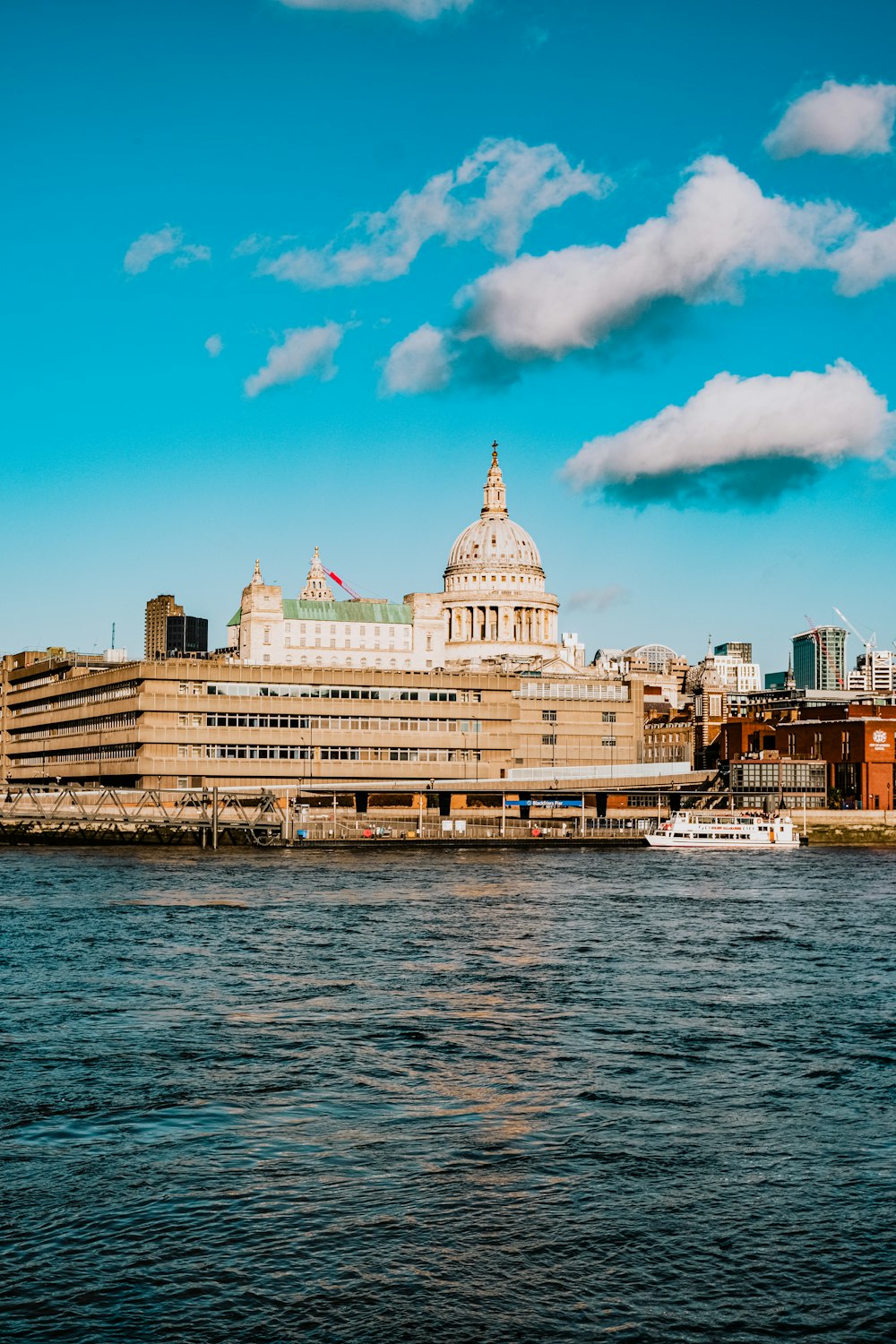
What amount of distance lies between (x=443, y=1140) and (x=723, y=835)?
141354 millimetres

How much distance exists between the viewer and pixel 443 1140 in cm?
3538

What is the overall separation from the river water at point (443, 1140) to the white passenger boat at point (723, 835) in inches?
3887

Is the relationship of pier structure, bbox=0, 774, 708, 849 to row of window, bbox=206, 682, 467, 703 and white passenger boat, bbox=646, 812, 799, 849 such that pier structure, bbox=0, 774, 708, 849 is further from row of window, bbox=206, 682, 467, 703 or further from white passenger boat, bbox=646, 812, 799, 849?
row of window, bbox=206, 682, 467, 703

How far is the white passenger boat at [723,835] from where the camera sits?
560ft

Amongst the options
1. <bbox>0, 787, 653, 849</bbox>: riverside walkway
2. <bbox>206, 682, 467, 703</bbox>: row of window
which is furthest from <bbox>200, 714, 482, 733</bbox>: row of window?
<bbox>0, 787, 653, 849</bbox>: riverside walkway

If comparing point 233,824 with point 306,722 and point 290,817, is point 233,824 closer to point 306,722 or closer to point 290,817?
point 290,817

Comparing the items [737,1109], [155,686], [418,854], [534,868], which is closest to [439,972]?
[737,1109]

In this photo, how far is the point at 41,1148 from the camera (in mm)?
34469

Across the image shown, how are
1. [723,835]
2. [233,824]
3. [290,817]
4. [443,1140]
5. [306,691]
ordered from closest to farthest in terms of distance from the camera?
[443,1140] < [290,817] < [233,824] < [723,835] < [306,691]

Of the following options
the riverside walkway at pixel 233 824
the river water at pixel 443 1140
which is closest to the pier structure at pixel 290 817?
the riverside walkway at pixel 233 824

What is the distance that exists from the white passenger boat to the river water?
98.7 meters

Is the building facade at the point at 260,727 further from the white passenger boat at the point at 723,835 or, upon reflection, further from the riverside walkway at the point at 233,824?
the white passenger boat at the point at 723,835

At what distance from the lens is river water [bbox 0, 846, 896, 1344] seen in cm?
2617

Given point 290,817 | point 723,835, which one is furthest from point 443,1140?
point 723,835
